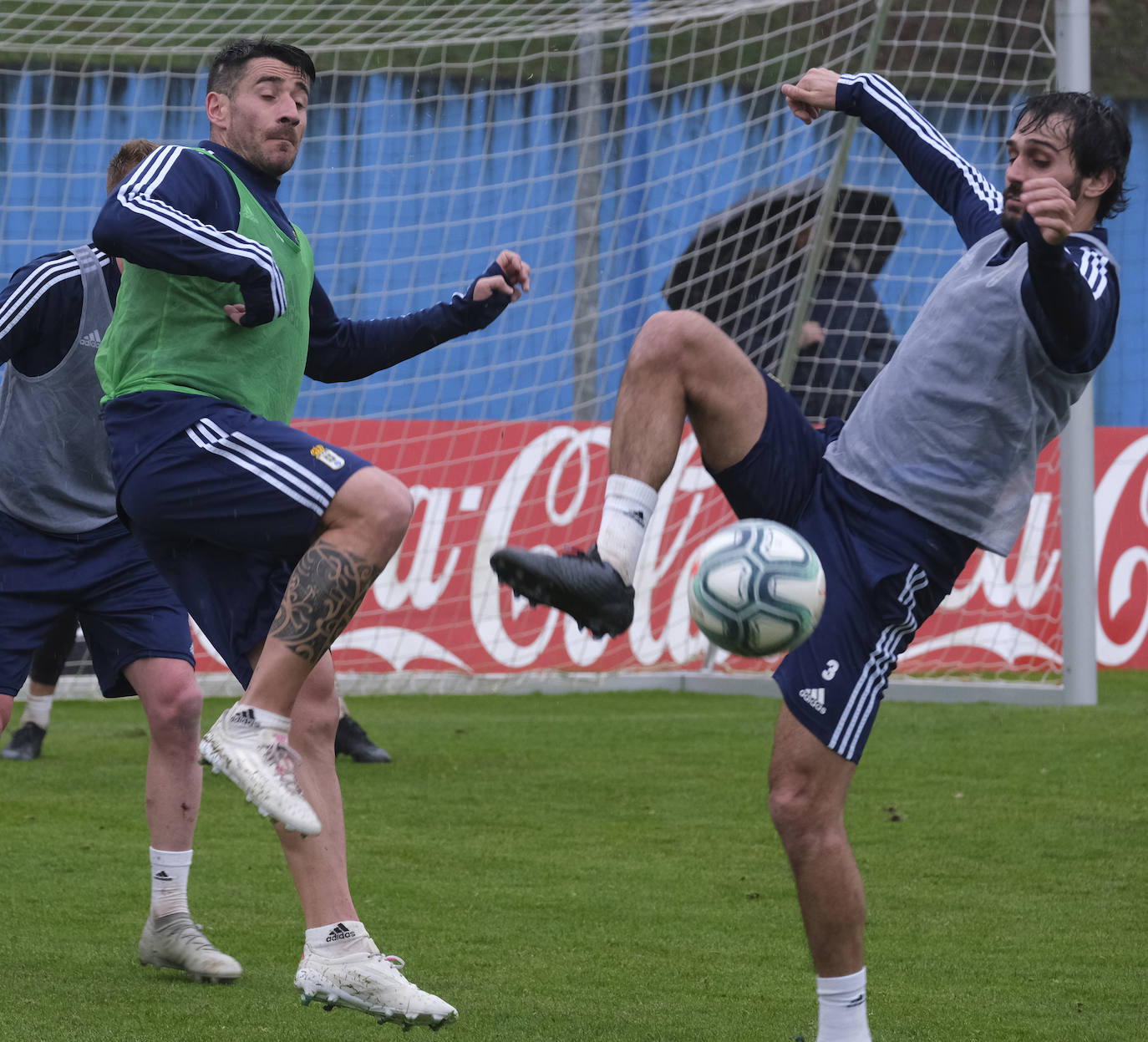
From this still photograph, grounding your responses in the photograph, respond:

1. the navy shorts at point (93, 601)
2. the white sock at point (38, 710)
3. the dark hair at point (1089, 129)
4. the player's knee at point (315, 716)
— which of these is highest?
the dark hair at point (1089, 129)

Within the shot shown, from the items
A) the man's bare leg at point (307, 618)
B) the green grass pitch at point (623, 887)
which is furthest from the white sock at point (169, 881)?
the man's bare leg at point (307, 618)

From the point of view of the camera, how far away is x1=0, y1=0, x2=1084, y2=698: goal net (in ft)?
33.8

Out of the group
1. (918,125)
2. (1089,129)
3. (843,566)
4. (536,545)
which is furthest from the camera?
(536,545)

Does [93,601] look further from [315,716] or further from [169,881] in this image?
[315,716]

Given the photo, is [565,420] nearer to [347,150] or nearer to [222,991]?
[347,150]

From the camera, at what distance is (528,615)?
1064 cm

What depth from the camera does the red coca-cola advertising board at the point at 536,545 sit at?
1045 cm

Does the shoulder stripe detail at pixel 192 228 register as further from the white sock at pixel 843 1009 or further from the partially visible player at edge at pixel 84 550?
the white sock at pixel 843 1009

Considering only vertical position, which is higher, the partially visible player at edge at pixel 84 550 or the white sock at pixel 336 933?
the partially visible player at edge at pixel 84 550

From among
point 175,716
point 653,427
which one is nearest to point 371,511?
point 653,427

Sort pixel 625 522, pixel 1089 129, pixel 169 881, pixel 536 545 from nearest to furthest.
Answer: pixel 625 522 → pixel 1089 129 → pixel 169 881 → pixel 536 545

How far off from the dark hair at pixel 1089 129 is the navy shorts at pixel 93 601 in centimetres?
272

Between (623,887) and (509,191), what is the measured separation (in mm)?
6019

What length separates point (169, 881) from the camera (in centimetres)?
455
